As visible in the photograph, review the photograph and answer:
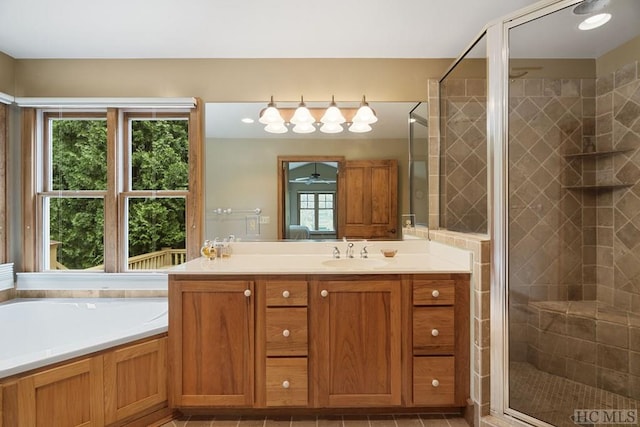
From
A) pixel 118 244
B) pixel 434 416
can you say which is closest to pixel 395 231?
pixel 434 416

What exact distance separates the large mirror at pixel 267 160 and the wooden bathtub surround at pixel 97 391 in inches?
37.7

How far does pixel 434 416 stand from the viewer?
1882mm

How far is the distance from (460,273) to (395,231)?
0.65 meters

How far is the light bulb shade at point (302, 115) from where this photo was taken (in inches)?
92.5

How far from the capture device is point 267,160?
2.38m

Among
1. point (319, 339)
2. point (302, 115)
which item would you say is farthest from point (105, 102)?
point (319, 339)

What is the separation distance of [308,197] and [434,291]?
110 centimetres

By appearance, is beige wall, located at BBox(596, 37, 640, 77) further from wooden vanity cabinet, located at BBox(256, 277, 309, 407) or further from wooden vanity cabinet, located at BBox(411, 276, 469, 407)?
wooden vanity cabinet, located at BBox(256, 277, 309, 407)

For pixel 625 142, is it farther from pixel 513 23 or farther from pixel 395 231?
pixel 395 231

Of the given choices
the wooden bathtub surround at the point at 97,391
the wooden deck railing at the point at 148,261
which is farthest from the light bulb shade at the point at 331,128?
the wooden bathtub surround at the point at 97,391

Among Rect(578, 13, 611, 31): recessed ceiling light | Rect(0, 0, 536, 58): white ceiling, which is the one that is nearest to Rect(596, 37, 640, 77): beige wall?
Rect(578, 13, 611, 31): recessed ceiling light

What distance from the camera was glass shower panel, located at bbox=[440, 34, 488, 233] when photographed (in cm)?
193

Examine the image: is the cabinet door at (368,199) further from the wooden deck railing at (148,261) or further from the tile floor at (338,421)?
the wooden deck railing at (148,261)

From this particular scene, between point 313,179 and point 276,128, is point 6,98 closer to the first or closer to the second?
point 276,128
